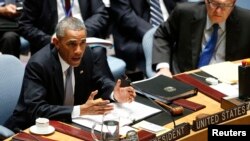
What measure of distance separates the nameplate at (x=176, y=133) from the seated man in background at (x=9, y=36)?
2625 mm

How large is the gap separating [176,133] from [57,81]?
917mm

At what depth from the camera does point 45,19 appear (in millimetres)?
4863

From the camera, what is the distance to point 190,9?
4.10 metres

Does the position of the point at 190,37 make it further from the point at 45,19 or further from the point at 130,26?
the point at 45,19

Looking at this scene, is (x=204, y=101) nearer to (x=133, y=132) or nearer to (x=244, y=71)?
(x=244, y=71)

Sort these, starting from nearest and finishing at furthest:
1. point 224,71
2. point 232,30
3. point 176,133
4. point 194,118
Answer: point 176,133 < point 194,118 < point 224,71 < point 232,30

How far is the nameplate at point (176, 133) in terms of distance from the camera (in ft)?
8.63

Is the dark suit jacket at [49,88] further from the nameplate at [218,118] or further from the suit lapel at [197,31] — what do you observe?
A: the suit lapel at [197,31]

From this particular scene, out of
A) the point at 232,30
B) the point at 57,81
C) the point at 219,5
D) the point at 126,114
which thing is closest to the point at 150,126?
the point at 126,114

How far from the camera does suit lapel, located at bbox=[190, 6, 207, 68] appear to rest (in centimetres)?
404

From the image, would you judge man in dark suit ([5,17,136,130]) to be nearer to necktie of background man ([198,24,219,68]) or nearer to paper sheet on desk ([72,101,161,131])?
paper sheet on desk ([72,101,161,131])

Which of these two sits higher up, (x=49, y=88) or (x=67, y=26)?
(x=67, y=26)

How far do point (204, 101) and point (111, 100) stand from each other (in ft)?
1.74

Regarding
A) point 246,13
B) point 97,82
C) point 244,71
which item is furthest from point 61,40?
point 246,13
